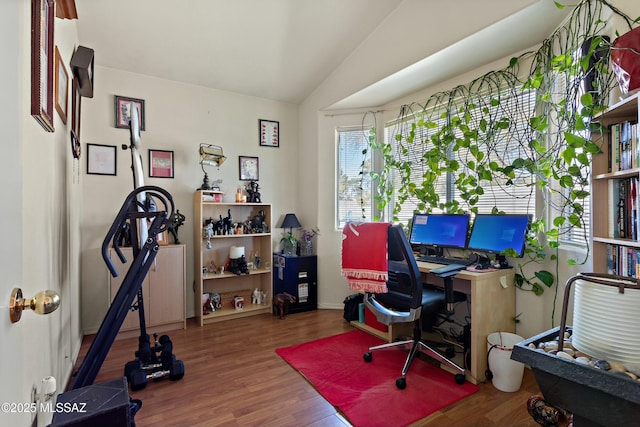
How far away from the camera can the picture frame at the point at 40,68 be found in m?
1.07

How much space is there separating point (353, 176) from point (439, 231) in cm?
139

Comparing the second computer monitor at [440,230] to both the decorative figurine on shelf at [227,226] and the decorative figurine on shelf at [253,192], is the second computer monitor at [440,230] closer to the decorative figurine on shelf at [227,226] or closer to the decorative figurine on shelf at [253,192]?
the decorative figurine on shelf at [253,192]

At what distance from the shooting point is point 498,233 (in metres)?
2.42

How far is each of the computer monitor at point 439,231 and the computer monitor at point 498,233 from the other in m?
0.09

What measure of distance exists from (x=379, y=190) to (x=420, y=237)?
86 centimetres

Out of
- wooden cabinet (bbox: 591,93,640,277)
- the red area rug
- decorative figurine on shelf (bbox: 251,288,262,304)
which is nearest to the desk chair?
the red area rug

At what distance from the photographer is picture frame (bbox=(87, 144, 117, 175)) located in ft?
10.1

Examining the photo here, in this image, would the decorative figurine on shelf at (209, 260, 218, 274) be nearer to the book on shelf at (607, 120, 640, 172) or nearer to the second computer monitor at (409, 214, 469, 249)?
the second computer monitor at (409, 214, 469, 249)

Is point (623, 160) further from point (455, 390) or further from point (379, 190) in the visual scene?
point (379, 190)

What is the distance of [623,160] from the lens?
1465mm

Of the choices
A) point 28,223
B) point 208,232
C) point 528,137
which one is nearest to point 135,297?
point 28,223

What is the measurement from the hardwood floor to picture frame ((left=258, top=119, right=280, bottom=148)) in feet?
8.13

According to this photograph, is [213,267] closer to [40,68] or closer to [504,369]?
[40,68]

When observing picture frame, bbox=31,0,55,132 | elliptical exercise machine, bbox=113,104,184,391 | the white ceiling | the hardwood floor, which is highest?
the white ceiling
